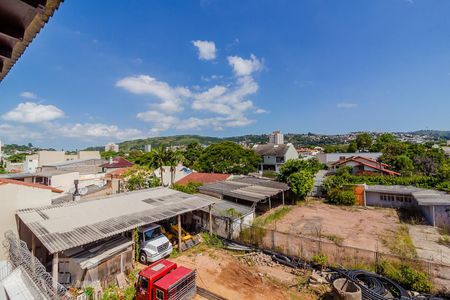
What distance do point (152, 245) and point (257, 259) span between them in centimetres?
599

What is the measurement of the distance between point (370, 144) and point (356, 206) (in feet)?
164

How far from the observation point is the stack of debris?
1330 cm

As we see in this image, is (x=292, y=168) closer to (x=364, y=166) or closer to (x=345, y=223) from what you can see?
(x=345, y=223)

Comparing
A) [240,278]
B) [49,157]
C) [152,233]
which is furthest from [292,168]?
[49,157]

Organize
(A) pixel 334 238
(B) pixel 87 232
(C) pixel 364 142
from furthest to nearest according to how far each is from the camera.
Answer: (C) pixel 364 142
(A) pixel 334 238
(B) pixel 87 232

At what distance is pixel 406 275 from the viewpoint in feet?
34.8

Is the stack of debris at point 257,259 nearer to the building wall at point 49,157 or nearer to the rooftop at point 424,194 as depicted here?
the rooftop at point 424,194

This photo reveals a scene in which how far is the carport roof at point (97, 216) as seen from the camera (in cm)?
1025

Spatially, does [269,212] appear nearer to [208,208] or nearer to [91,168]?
[208,208]

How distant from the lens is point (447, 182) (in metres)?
25.0

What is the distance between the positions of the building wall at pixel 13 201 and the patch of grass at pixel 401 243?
21.2 metres

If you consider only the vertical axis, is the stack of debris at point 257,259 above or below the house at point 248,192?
below

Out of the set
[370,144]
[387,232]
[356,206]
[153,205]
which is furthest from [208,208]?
[370,144]

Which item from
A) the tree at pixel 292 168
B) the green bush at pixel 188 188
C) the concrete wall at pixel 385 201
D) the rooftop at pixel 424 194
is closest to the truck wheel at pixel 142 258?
the green bush at pixel 188 188
